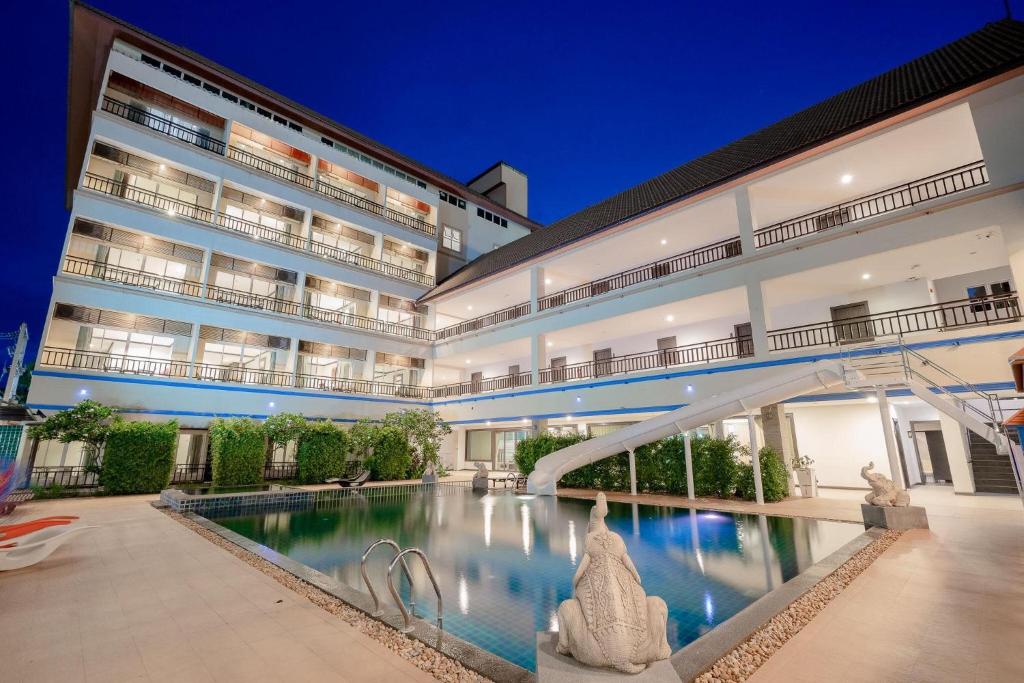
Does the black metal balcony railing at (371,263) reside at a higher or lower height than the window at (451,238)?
lower

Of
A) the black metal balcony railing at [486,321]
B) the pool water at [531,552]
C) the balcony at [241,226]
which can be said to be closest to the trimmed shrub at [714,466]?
the pool water at [531,552]

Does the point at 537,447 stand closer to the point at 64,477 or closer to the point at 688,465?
the point at 688,465

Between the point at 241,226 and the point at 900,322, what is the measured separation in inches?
1075

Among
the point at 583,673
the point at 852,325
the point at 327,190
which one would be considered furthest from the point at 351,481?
the point at 852,325

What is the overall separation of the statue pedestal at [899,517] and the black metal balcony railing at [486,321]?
1521 centimetres

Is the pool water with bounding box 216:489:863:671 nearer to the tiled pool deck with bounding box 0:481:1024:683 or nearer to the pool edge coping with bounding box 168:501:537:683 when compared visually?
the pool edge coping with bounding box 168:501:537:683

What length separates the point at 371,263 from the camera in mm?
26141

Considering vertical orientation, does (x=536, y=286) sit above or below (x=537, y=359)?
above

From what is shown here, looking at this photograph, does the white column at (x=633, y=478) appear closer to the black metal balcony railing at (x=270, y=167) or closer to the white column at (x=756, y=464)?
the white column at (x=756, y=464)

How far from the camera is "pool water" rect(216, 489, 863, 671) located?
4977 millimetres

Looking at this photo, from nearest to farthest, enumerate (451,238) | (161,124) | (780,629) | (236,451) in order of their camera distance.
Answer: (780,629) < (236,451) < (161,124) < (451,238)

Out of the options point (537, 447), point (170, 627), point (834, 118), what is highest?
point (834, 118)

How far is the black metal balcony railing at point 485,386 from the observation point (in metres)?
21.5

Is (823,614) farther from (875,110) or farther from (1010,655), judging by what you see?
(875,110)
